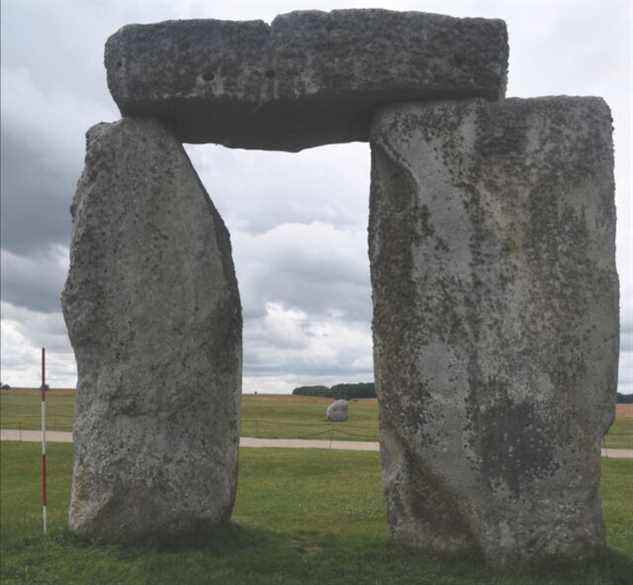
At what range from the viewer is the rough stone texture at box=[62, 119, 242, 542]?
7.43 metres

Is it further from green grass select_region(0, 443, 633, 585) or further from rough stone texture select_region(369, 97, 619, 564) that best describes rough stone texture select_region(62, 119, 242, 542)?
rough stone texture select_region(369, 97, 619, 564)

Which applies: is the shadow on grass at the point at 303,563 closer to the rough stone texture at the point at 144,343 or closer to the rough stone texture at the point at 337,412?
the rough stone texture at the point at 144,343

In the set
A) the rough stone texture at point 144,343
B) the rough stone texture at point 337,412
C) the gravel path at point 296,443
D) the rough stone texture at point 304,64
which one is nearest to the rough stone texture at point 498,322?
the rough stone texture at point 304,64

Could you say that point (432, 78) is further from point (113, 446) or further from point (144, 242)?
point (113, 446)

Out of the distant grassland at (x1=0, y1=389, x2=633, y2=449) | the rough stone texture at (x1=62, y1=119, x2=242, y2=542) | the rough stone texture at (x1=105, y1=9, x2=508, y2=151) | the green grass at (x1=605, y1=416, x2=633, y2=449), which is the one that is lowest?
the green grass at (x1=605, y1=416, x2=633, y2=449)

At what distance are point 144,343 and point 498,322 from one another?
3451mm

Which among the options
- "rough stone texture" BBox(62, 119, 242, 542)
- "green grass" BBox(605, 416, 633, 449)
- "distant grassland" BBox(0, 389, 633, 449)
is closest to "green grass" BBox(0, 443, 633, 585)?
"rough stone texture" BBox(62, 119, 242, 542)

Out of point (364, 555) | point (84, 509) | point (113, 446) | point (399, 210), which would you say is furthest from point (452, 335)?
point (84, 509)

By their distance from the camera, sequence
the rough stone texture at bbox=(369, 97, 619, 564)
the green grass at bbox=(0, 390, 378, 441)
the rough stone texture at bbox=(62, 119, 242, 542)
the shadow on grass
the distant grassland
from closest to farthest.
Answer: the shadow on grass → the rough stone texture at bbox=(369, 97, 619, 564) → the rough stone texture at bbox=(62, 119, 242, 542) → the distant grassland → the green grass at bbox=(0, 390, 378, 441)

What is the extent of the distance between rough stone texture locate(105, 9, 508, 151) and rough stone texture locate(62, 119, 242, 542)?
0.59 meters

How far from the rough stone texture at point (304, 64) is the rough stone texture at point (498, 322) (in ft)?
1.09

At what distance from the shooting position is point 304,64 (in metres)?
7.18

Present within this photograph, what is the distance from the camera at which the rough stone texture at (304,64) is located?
7.08 meters

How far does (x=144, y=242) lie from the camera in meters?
7.60
